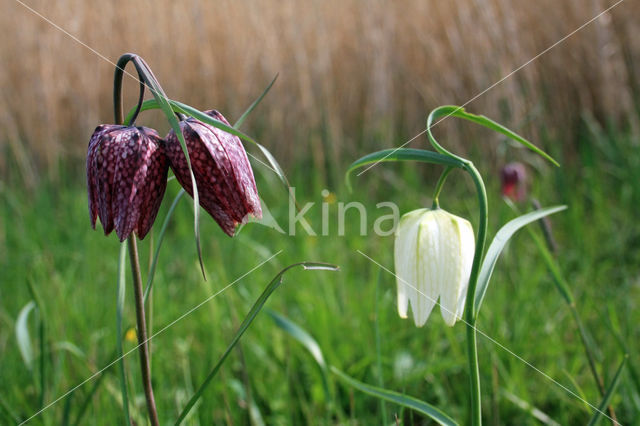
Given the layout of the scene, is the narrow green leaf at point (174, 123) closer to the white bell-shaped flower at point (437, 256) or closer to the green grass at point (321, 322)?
the white bell-shaped flower at point (437, 256)

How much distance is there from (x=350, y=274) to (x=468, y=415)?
2.87 feet

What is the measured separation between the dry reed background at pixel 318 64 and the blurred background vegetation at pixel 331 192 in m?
0.01

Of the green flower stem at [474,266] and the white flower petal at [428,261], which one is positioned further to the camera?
the white flower petal at [428,261]

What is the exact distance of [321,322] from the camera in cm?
160

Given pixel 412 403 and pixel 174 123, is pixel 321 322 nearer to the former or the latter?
pixel 412 403

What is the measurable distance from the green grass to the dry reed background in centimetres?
51

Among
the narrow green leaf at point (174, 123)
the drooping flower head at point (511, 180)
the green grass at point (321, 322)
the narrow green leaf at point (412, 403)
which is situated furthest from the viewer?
the drooping flower head at point (511, 180)

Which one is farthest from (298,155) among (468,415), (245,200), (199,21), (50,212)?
(245,200)

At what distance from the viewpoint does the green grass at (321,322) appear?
134 cm

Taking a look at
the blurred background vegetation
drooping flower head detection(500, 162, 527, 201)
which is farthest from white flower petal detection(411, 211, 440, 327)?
drooping flower head detection(500, 162, 527, 201)

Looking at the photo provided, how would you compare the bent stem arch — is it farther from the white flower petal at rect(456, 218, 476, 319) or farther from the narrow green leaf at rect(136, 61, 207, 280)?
the narrow green leaf at rect(136, 61, 207, 280)

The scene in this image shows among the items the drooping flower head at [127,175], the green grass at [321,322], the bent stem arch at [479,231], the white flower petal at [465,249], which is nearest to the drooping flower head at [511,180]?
the green grass at [321,322]

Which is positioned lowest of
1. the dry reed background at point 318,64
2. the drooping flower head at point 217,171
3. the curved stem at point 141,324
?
the curved stem at point 141,324

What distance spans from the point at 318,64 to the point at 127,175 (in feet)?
8.60
